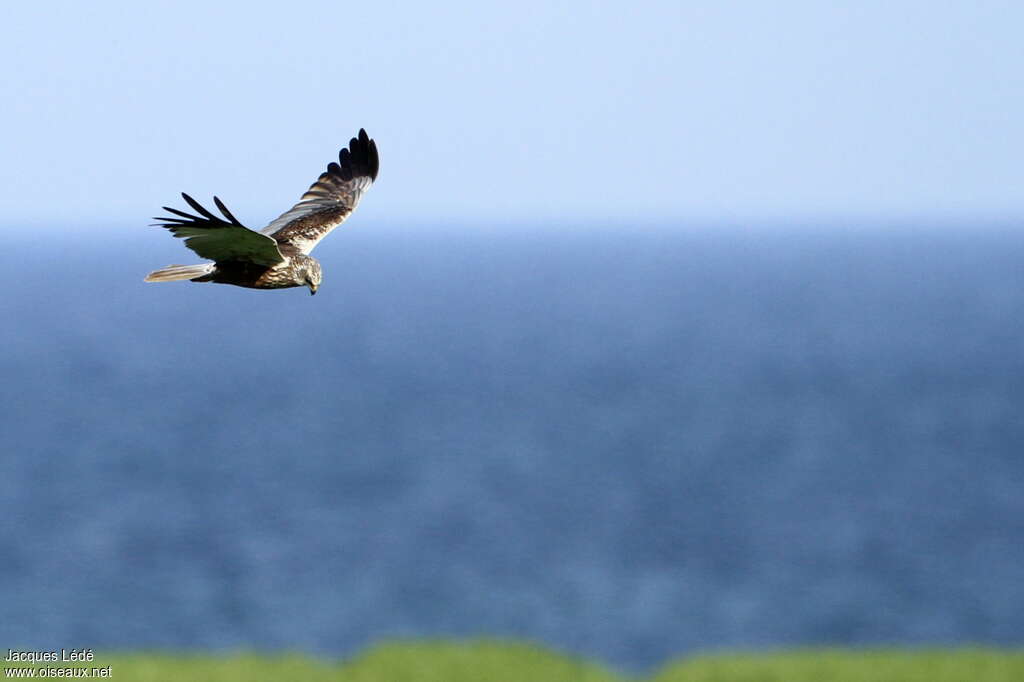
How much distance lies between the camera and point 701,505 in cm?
Answer: 6581

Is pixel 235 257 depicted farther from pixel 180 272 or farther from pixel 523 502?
pixel 523 502

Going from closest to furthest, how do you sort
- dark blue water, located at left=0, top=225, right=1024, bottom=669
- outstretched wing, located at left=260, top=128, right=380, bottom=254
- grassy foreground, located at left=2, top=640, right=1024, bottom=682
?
outstretched wing, located at left=260, top=128, right=380, bottom=254
grassy foreground, located at left=2, top=640, right=1024, bottom=682
dark blue water, located at left=0, top=225, right=1024, bottom=669

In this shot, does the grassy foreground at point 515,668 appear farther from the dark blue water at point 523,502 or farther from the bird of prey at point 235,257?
the dark blue water at point 523,502

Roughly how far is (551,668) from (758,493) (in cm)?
5114

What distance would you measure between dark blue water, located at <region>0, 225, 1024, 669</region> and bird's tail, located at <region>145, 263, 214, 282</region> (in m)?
33.8

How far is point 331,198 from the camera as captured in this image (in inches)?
424

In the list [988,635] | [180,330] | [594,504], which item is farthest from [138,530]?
[180,330]

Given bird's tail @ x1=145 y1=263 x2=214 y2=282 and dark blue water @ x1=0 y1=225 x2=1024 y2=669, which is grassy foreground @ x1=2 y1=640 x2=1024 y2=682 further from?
dark blue water @ x1=0 y1=225 x2=1024 y2=669

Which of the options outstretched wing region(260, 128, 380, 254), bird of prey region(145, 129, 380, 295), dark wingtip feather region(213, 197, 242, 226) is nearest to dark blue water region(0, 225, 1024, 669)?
outstretched wing region(260, 128, 380, 254)

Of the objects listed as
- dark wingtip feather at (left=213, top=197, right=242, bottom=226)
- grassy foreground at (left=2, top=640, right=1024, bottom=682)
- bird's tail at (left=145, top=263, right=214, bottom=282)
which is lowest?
grassy foreground at (left=2, top=640, right=1024, bottom=682)

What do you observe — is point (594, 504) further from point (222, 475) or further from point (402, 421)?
point (402, 421)

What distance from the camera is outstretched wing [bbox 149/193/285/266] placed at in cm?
677

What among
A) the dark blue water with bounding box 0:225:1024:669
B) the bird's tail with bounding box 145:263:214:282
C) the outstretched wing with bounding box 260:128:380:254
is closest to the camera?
the bird's tail with bounding box 145:263:214:282

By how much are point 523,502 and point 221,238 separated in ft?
202
